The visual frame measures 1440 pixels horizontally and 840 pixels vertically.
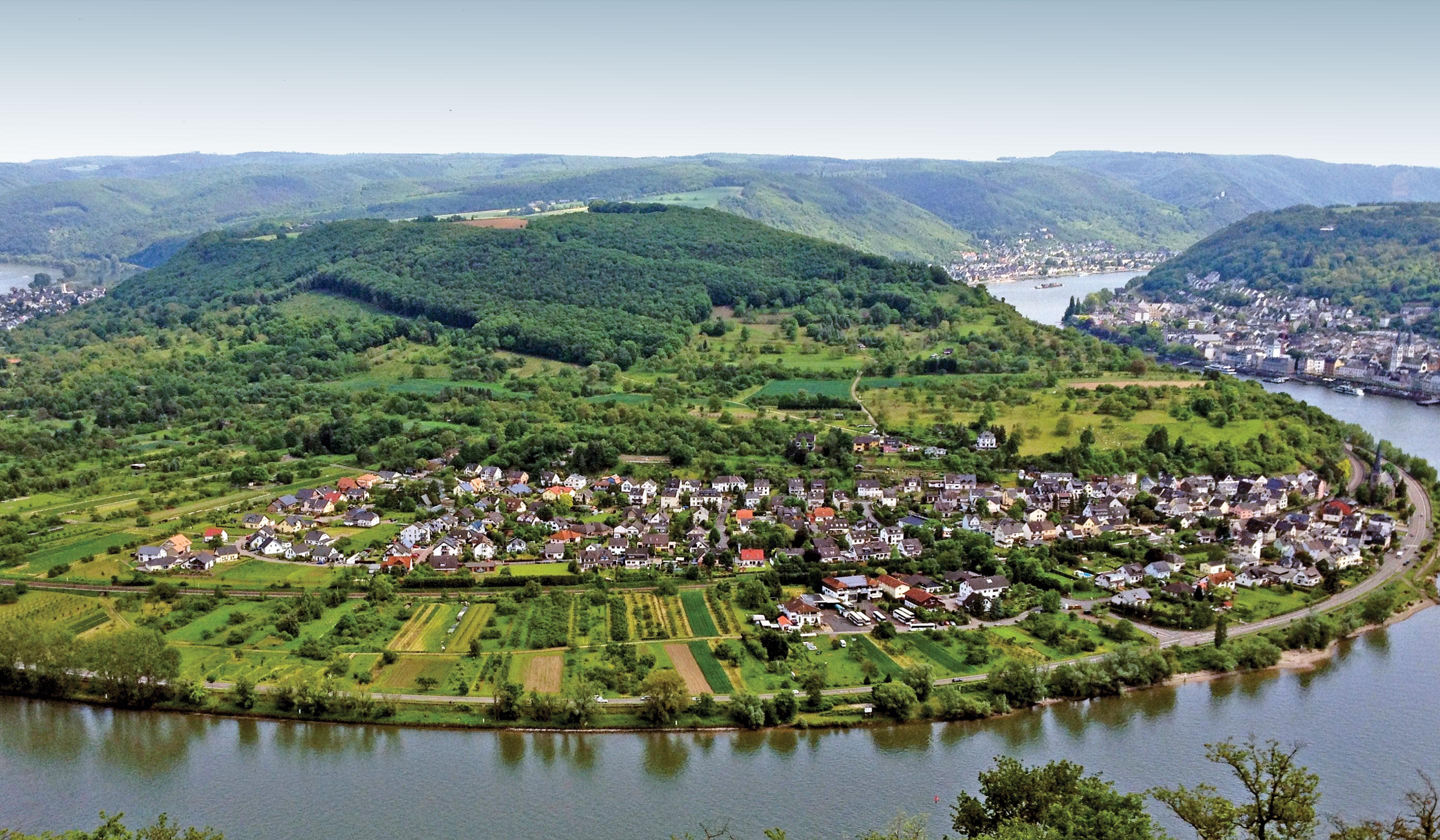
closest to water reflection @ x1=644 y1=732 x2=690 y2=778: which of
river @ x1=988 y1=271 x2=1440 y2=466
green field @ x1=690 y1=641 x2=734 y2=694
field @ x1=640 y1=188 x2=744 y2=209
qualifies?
green field @ x1=690 y1=641 x2=734 y2=694

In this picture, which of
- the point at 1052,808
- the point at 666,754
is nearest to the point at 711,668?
the point at 666,754

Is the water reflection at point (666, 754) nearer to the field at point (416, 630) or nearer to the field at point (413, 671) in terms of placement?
the field at point (413, 671)

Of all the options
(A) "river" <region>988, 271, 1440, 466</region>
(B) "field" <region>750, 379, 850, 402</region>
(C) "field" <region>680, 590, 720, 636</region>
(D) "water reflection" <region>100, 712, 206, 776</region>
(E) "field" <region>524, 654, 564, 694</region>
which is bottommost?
(D) "water reflection" <region>100, 712, 206, 776</region>

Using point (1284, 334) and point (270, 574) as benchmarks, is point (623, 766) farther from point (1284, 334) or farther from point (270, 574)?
point (1284, 334)

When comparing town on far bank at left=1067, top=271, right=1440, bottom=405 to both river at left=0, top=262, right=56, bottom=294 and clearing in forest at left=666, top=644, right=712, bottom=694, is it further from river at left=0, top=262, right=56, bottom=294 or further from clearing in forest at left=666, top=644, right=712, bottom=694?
river at left=0, top=262, right=56, bottom=294

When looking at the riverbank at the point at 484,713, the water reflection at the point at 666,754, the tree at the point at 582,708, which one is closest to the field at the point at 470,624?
the riverbank at the point at 484,713

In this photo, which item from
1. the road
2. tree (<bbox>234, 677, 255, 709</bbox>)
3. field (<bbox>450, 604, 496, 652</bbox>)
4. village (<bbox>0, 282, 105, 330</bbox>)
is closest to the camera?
tree (<bbox>234, 677, 255, 709</bbox>)
